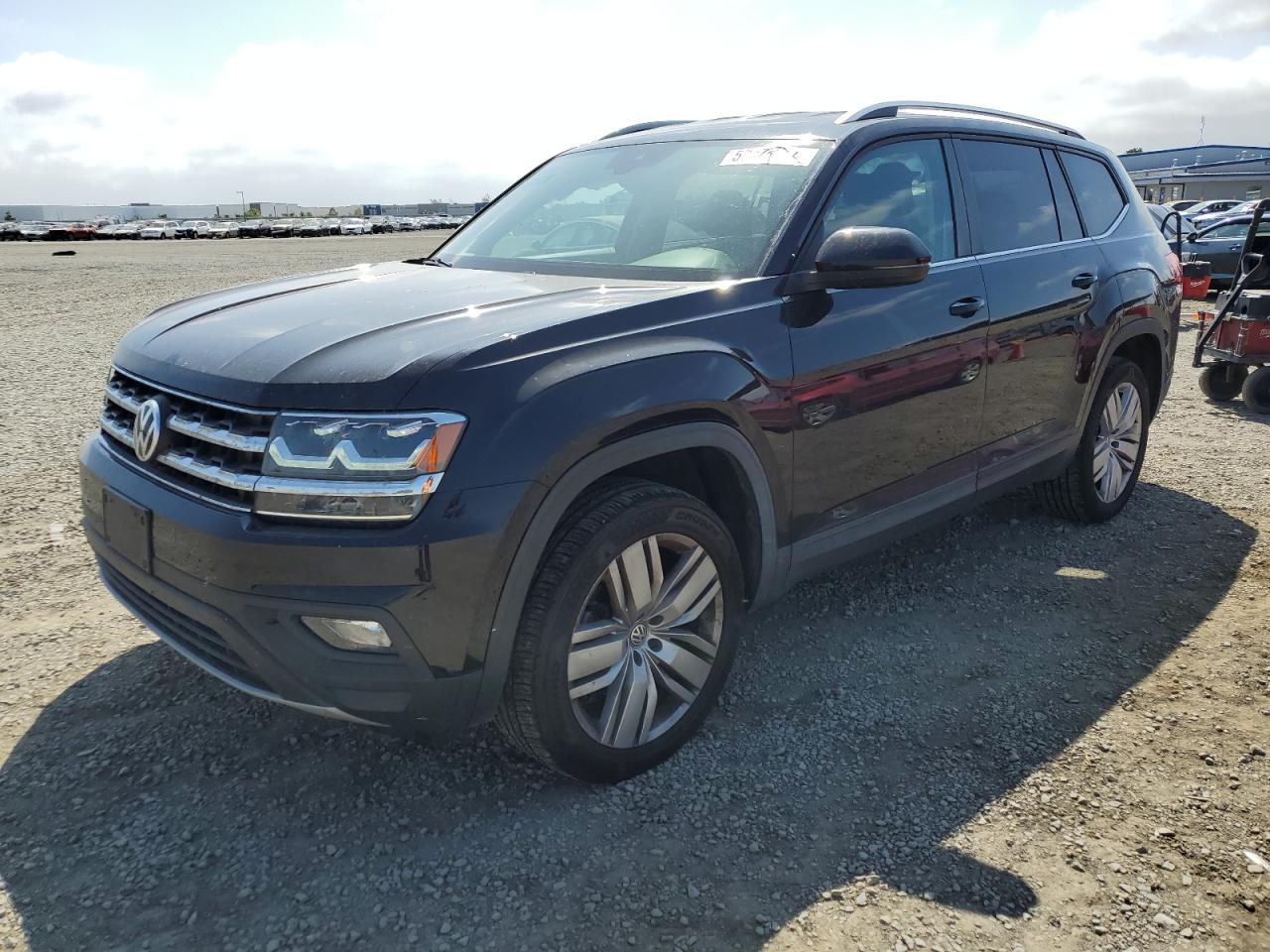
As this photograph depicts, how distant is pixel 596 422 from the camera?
2.51 meters

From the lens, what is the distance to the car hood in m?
2.38

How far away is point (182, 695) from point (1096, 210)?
4548 mm

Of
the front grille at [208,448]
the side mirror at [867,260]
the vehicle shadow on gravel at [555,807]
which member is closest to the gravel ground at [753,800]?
the vehicle shadow on gravel at [555,807]

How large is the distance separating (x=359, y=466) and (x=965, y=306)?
242cm

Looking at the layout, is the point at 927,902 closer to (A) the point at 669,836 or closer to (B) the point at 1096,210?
(A) the point at 669,836

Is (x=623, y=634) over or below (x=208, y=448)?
below

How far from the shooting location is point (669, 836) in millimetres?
2674

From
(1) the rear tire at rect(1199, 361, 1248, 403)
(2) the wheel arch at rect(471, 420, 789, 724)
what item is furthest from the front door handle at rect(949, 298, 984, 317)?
(1) the rear tire at rect(1199, 361, 1248, 403)

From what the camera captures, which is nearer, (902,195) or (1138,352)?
(902,195)

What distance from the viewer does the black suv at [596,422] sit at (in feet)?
7.64

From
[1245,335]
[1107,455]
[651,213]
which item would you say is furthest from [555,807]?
[1245,335]

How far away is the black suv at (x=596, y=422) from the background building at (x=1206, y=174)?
239ft

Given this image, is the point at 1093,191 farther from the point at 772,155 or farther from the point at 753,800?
the point at 753,800

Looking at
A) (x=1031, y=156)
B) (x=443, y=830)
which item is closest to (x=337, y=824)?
(x=443, y=830)
